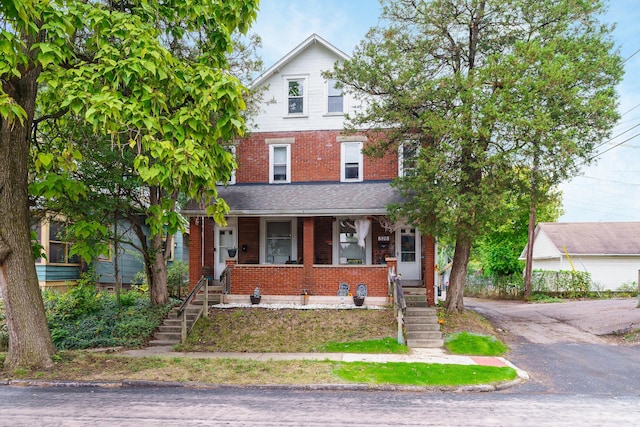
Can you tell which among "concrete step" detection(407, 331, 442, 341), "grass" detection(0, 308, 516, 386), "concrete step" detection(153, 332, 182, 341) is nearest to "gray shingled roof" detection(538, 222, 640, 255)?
"grass" detection(0, 308, 516, 386)

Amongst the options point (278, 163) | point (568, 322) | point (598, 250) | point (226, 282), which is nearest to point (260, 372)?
point (226, 282)

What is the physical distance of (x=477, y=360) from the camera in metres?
11.5

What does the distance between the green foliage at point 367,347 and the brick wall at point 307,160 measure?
7404 millimetres

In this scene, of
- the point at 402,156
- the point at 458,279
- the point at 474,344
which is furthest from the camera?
the point at 402,156

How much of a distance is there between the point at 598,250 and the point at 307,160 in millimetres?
22056

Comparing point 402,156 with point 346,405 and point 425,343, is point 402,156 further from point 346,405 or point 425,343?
point 346,405

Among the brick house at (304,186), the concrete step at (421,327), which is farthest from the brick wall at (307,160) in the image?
the concrete step at (421,327)

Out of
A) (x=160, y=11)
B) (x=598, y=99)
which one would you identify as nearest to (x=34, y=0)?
(x=160, y=11)

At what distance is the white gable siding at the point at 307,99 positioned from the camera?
18.9 m

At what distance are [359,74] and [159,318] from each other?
9955 mm

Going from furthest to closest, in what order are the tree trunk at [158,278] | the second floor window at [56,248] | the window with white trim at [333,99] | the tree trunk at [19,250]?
1. the second floor window at [56,248]
2. the window with white trim at [333,99]
3. the tree trunk at [158,278]
4. the tree trunk at [19,250]

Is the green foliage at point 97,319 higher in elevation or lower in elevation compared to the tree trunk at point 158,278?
lower

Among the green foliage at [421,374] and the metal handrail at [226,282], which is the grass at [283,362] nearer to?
the green foliage at [421,374]

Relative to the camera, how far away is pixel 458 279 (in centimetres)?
1672
